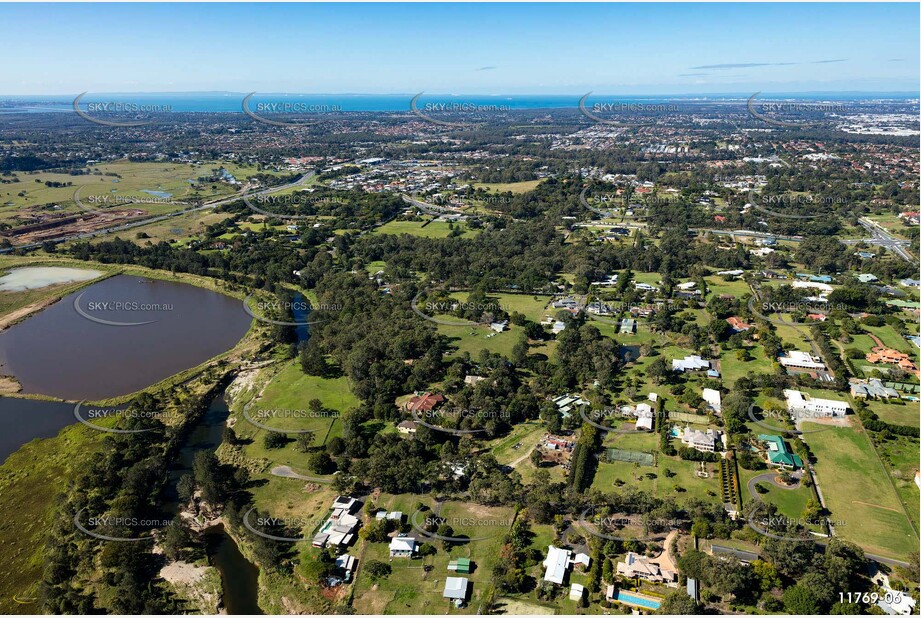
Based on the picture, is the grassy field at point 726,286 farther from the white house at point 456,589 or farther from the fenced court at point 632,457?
the white house at point 456,589

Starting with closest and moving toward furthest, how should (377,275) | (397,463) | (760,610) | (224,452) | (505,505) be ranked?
(760,610) < (505,505) < (397,463) < (224,452) < (377,275)

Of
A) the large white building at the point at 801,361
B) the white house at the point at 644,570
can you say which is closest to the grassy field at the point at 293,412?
the white house at the point at 644,570

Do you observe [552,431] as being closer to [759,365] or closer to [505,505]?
[505,505]

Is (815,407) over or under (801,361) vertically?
under

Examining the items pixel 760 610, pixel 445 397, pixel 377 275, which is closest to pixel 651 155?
pixel 377 275

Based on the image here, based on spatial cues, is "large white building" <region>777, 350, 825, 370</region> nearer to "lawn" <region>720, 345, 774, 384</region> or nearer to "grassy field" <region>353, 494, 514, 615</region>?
"lawn" <region>720, 345, 774, 384</region>

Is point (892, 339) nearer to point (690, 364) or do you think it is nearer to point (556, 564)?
point (690, 364)

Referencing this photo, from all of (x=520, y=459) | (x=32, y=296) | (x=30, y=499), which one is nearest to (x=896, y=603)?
(x=520, y=459)
